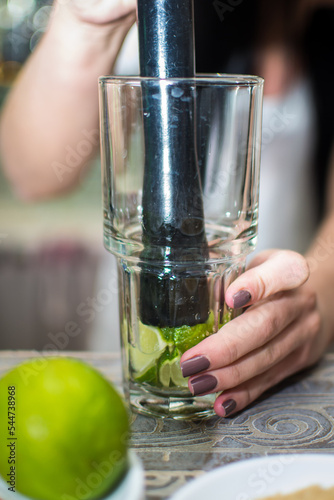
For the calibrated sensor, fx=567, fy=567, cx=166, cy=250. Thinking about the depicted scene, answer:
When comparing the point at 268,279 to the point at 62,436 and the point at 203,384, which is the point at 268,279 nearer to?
the point at 203,384

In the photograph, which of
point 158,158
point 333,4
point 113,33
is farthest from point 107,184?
point 333,4

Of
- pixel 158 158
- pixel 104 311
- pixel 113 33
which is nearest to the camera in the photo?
pixel 158 158

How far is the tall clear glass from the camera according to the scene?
0.45 m

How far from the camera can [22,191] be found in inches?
42.6

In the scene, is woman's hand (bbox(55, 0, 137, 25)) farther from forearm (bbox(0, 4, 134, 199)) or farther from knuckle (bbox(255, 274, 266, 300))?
knuckle (bbox(255, 274, 266, 300))

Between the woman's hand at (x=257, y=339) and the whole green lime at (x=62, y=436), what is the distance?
115 millimetres

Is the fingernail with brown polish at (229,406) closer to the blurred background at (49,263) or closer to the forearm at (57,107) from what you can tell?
the forearm at (57,107)

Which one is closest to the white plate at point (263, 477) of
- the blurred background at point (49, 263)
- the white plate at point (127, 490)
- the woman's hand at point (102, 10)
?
the white plate at point (127, 490)

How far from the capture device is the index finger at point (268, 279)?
18.4 inches

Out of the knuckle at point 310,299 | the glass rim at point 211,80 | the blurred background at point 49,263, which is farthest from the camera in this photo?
the blurred background at point 49,263

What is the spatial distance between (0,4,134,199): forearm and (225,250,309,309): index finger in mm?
419

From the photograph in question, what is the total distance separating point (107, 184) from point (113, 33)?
0.38 meters

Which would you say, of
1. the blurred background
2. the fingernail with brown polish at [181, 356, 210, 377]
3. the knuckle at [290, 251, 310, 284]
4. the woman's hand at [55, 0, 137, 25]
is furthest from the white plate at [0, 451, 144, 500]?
the blurred background

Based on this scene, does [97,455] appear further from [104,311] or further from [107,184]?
[104,311]
